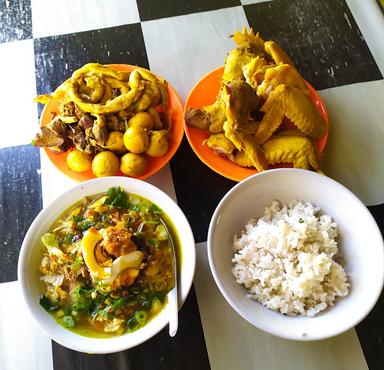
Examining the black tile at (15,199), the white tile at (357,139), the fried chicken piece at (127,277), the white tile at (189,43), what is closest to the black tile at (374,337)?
the white tile at (357,139)

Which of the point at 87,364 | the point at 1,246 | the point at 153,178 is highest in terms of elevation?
the point at 153,178

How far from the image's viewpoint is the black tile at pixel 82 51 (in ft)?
5.82

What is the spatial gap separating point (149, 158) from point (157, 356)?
666 mm

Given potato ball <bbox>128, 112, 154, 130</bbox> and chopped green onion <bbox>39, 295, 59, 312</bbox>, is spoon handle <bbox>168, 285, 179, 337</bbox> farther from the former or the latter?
potato ball <bbox>128, 112, 154, 130</bbox>

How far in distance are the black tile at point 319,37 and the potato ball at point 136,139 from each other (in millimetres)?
807

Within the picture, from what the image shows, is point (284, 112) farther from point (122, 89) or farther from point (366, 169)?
point (122, 89)

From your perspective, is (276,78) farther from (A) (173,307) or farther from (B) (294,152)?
(A) (173,307)

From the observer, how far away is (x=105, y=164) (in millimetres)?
1388

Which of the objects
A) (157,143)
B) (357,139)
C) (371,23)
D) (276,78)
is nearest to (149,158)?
(157,143)

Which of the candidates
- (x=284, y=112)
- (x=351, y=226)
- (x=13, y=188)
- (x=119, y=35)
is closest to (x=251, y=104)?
(x=284, y=112)

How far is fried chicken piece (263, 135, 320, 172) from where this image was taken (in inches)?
54.8

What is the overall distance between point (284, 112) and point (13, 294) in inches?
44.1

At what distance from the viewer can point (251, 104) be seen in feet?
4.56

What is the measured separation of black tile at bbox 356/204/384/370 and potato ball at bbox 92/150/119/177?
0.96m
